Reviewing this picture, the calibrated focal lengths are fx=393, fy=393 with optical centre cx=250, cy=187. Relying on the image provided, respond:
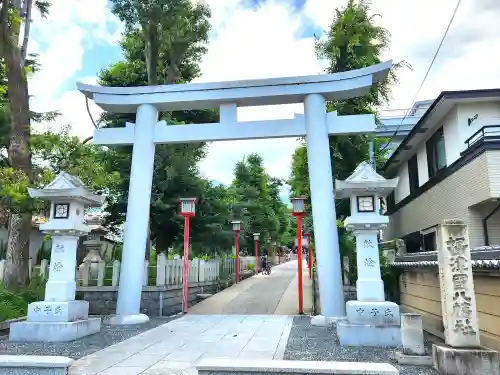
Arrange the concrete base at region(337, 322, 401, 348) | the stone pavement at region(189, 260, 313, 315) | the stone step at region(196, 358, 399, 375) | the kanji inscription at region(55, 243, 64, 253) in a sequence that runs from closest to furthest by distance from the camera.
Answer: the stone step at region(196, 358, 399, 375), the concrete base at region(337, 322, 401, 348), the kanji inscription at region(55, 243, 64, 253), the stone pavement at region(189, 260, 313, 315)

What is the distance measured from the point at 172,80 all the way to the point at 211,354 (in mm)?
10248

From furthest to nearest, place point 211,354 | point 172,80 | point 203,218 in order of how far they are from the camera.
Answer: point 203,218, point 172,80, point 211,354

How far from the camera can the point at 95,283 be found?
10805mm

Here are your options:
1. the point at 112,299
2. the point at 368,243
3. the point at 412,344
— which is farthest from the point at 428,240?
the point at 112,299

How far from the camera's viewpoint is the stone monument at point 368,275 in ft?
22.3

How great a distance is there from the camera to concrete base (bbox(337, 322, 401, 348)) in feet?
22.2

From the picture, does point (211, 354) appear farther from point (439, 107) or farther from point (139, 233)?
point (439, 107)

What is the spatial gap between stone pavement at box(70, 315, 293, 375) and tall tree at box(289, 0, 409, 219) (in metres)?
6.65

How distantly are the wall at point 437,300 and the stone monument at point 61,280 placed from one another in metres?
7.05

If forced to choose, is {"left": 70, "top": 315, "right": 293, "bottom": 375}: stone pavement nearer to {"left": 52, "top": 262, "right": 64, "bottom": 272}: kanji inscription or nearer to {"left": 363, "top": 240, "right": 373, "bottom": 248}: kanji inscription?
{"left": 52, "top": 262, "right": 64, "bottom": 272}: kanji inscription

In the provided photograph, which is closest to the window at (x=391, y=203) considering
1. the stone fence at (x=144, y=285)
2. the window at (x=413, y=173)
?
the window at (x=413, y=173)

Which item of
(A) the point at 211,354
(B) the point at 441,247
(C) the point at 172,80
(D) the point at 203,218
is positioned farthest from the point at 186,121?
(B) the point at 441,247

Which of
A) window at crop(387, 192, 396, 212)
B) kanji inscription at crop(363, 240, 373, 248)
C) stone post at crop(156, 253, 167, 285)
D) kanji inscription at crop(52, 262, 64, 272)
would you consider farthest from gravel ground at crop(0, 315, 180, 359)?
window at crop(387, 192, 396, 212)

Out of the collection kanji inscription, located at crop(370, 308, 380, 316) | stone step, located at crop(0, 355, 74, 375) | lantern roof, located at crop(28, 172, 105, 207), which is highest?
lantern roof, located at crop(28, 172, 105, 207)
